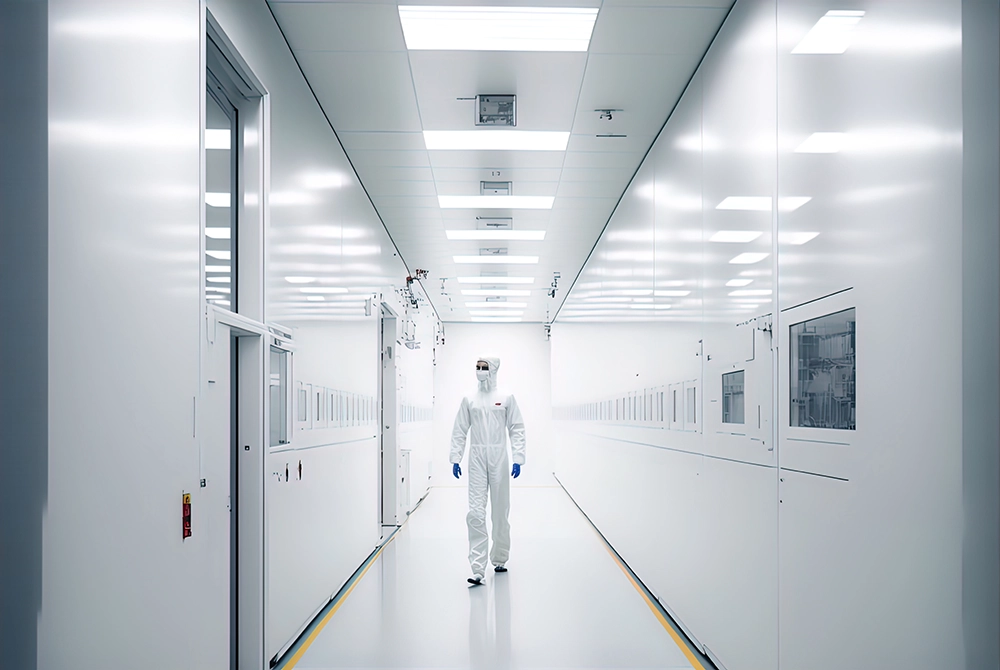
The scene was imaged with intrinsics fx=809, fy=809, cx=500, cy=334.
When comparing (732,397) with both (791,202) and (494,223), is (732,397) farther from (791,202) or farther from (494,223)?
(494,223)

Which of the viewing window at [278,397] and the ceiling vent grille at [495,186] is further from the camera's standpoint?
the ceiling vent grille at [495,186]

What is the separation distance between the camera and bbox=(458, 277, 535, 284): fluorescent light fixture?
1092cm

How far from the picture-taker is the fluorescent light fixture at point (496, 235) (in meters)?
8.20

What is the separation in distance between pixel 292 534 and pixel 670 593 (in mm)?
2246

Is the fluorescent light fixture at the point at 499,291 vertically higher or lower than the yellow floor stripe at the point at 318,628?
higher

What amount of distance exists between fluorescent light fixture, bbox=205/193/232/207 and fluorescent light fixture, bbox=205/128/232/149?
20 centimetres

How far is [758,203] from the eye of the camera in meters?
3.19

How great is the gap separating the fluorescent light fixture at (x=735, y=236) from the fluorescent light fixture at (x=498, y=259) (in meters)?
5.71

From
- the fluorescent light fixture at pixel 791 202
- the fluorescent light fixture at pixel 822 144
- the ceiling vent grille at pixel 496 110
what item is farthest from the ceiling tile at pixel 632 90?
the fluorescent light fixture at pixel 822 144

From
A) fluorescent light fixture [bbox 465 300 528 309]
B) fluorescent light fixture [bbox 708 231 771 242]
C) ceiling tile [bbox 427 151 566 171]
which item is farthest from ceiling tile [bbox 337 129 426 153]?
fluorescent light fixture [bbox 465 300 528 309]

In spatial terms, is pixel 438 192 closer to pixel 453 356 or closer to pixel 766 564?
pixel 766 564

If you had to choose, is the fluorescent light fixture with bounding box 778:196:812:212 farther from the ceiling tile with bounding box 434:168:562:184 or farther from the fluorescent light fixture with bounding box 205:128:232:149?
→ the ceiling tile with bounding box 434:168:562:184

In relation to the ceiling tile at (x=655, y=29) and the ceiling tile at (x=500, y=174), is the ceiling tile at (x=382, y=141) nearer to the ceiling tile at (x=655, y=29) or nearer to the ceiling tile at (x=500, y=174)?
the ceiling tile at (x=500, y=174)
